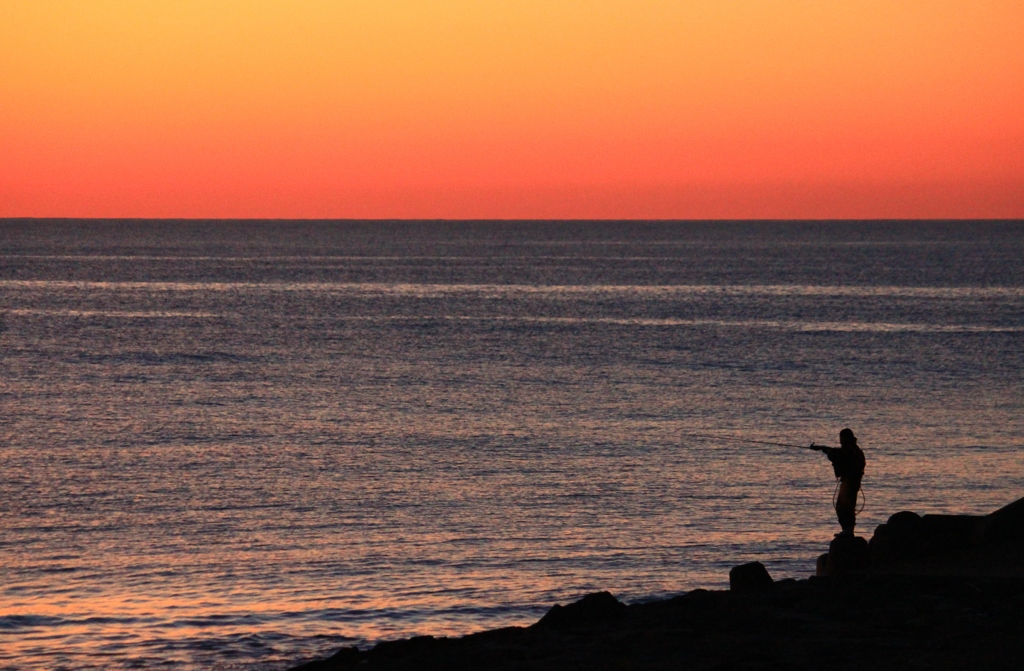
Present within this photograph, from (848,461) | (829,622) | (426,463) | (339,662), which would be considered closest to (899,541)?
(848,461)

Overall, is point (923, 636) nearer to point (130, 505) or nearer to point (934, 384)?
point (130, 505)

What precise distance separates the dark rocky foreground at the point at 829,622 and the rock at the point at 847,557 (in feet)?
0.04

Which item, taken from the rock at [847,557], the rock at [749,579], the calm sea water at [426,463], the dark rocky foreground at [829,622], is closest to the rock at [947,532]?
the dark rocky foreground at [829,622]

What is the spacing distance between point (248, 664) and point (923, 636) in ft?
27.5

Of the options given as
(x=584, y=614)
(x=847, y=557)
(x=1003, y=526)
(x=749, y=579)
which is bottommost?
(x=584, y=614)

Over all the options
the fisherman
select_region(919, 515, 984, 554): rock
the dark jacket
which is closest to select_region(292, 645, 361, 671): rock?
the fisherman

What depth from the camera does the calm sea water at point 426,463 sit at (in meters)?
20.6

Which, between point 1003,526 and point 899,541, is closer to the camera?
point 1003,526

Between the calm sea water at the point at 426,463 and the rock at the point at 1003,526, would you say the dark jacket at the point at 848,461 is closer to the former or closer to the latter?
the rock at the point at 1003,526

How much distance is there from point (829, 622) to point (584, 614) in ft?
A: 9.68

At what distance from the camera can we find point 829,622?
46.0ft

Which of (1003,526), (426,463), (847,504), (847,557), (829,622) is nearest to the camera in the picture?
(829,622)

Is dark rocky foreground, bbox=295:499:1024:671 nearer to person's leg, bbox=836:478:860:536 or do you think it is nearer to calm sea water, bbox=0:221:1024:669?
person's leg, bbox=836:478:860:536

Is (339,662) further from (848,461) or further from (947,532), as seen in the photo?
(947,532)
